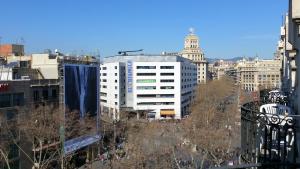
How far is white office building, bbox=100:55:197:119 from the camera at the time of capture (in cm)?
11544

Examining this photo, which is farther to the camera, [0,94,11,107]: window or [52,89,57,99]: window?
[52,89,57,99]: window

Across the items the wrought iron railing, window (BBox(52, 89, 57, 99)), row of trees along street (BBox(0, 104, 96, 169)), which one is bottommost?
row of trees along street (BBox(0, 104, 96, 169))

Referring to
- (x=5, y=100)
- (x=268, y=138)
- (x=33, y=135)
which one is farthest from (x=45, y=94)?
(x=268, y=138)

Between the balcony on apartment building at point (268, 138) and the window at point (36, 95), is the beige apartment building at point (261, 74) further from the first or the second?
the balcony on apartment building at point (268, 138)

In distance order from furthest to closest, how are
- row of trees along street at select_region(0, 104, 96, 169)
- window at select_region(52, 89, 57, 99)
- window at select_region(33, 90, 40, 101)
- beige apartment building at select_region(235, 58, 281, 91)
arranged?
beige apartment building at select_region(235, 58, 281, 91) < window at select_region(52, 89, 57, 99) < window at select_region(33, 90, 40, 101) < row of trees along street at select_region(0, 104, 96, 169)

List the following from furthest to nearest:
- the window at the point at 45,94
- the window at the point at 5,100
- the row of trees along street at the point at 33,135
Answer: the window at the point at 45,94 → the window at the point at 5,100 → the row of trees along street at the point at 33,135

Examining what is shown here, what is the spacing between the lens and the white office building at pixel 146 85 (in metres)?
115

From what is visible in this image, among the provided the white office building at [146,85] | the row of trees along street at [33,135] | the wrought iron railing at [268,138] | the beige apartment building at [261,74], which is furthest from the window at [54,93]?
the beige apartment building at [261,74]

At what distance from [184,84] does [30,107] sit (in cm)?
8528

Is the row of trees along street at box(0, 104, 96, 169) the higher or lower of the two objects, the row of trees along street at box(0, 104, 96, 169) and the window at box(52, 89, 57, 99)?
the lower

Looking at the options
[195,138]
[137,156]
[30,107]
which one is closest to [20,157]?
[30,107]

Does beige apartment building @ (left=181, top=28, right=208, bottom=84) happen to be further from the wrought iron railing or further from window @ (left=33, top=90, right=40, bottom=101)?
the wrought iron railing

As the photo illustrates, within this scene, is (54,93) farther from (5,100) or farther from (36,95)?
(5,100)

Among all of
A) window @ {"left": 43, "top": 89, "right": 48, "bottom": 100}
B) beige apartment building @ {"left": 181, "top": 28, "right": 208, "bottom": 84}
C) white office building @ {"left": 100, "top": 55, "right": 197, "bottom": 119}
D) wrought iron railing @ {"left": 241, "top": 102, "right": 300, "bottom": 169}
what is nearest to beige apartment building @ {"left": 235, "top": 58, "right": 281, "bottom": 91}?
beige apartment building @ {"left": 181, "top": 28, "right": 208, "bottom": 84}
